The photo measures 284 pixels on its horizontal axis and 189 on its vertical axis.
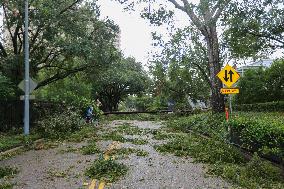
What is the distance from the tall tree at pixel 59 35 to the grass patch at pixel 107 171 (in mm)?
13689

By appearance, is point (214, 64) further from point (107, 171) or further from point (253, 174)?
point (107, 171)

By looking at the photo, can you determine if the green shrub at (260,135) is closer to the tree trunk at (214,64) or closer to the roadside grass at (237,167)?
the roadside grass at (237,167)

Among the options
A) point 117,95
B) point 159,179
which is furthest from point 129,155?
point 117,95

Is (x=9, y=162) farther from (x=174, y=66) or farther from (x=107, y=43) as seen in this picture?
(x=174, y=66)

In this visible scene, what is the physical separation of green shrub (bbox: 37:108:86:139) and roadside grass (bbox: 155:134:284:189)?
27.0ft

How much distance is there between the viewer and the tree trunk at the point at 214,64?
24094mm

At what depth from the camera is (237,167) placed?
1005 centimetres

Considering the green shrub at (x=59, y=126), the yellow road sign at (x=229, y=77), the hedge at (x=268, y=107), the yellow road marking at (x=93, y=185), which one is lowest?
the yellow road marking at (x=93, y=185)

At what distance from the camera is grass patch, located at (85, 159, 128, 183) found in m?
9.20

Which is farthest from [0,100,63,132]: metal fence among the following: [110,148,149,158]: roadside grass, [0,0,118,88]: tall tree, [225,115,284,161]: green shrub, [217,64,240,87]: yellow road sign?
[225,115,284,161]: green shrub

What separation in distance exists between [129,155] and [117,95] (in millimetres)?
49598

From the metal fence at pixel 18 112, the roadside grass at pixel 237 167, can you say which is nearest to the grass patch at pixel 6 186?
the roadside grass at pixel 237 167

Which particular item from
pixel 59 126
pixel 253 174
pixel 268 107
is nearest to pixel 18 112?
pixel 59 126

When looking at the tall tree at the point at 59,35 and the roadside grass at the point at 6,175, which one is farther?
the tall tree at the point at 59,35
